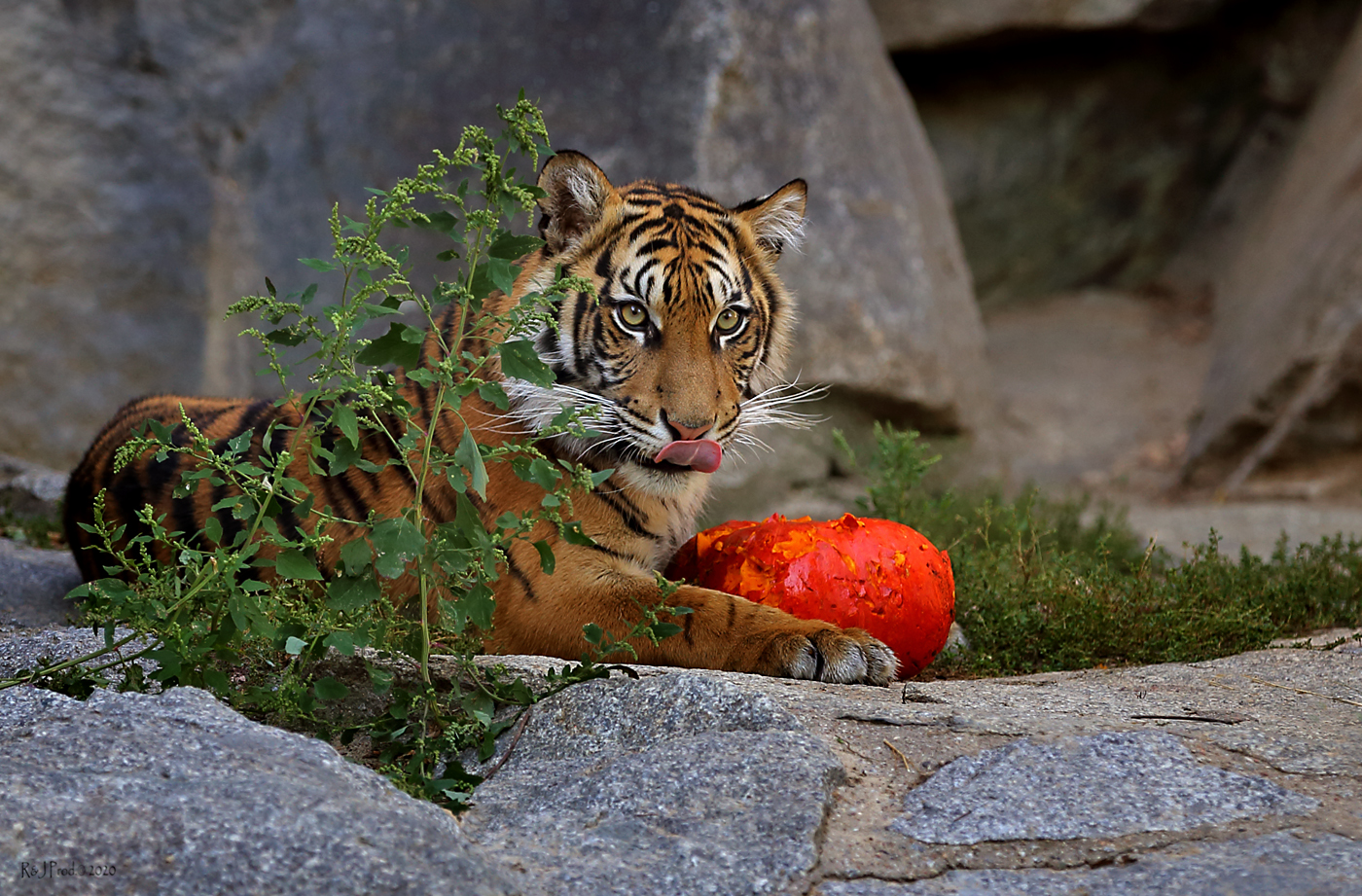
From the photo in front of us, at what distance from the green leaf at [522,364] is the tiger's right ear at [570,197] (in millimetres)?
1003

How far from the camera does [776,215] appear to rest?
11.3 ft

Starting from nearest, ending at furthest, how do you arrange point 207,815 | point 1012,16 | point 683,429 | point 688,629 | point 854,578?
point 207,815 → point 688,629 → point 683,429 → point 854,578 → point 1012,16

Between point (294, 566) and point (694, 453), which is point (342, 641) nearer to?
point (294, 566)

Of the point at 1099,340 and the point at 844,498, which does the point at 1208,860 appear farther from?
the point at 1099,340

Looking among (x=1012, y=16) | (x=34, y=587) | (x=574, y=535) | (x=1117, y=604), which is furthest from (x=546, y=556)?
(x=1012, y=16)

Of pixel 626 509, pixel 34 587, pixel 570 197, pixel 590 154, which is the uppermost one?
pixel 590 154

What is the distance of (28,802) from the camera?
1.68 meters

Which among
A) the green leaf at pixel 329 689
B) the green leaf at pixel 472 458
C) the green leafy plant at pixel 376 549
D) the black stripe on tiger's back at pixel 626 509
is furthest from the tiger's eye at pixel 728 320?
the green leaf at pixel 329 689

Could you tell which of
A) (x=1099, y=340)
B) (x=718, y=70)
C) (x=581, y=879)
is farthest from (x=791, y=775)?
(x=1099, y=340)

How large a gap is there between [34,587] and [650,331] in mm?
2070

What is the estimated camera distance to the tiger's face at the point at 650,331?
2.95 m

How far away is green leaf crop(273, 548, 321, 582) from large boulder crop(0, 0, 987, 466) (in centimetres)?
406

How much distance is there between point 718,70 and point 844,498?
2.22 m

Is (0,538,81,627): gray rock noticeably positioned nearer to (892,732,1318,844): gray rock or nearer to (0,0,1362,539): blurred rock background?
(892,732,1318,844): gray rock
